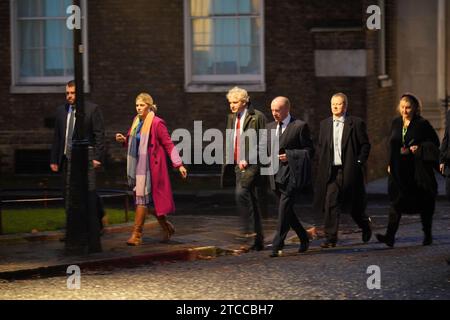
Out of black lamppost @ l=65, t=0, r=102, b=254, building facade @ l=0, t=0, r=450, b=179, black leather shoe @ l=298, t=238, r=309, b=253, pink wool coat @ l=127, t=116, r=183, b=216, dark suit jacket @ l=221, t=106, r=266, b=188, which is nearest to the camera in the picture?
black lamppost @ l=65, t=0, r=102, b=254

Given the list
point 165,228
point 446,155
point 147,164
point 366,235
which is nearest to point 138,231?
point 165,228

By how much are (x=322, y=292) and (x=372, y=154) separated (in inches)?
429

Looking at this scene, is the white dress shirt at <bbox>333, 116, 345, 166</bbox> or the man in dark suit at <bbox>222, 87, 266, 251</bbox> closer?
the man in dark suit at <bbox>222, 87, 266, 251</bbox>

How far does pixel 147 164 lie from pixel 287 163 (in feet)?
5.48

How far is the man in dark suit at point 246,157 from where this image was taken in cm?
1380

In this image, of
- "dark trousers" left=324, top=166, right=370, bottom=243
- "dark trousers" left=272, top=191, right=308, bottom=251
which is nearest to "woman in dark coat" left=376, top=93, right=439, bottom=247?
"dark trousers" left=324, top=166, right=370, bottom=243

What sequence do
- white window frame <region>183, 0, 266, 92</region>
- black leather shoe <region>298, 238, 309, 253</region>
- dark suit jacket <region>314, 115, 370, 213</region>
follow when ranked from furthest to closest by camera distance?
white window frame <region>183, 0, 266, 92</region>
dark suit jacket <region>314, 115, 370, 213</region>
black leather shoe <region>298, 238, 309, 253</region>

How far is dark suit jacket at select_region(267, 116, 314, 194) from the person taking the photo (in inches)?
528

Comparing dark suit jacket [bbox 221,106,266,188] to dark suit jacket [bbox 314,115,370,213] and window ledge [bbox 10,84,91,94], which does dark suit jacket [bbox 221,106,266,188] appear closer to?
dark suit jacket [bbox 314,115,370,213]

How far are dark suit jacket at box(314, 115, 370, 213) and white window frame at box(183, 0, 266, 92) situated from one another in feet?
23.7

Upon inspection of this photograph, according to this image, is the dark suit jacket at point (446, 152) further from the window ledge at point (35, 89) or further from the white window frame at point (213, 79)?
the window ledge at point (35, 89)

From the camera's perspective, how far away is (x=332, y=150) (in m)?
14.0
